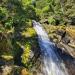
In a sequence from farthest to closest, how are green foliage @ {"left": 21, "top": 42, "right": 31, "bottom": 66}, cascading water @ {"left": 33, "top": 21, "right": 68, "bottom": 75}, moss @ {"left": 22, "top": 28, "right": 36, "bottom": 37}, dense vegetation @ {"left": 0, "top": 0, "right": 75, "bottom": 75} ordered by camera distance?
moss @ {"left": 22, "top": 28, "right": 36, "bottom": 37} < cascading water @ {"left": 33, "top": 21, "right": 68, "bottom": 75} < green foliage @ {"left": 21, "top": 42, "right": 31, "bottom": 66} < dense vegetation @ {"left": 0, "top": 0, "right": 75, "bottom": 75}

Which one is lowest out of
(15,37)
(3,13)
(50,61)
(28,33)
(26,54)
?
(50,61)

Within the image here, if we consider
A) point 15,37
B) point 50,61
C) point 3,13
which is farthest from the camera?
point 3,13

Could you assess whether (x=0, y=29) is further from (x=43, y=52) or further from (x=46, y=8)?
(x=46, y=8)

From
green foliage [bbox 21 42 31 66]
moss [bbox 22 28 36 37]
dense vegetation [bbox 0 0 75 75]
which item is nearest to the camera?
dense vegetation [bbox 0 0 75 75]

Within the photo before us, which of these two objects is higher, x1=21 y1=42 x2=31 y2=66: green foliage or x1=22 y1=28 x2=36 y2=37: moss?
x1=22 y1=28 x2=36 y2=37: moss

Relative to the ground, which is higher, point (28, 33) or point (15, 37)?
point (15, 37)

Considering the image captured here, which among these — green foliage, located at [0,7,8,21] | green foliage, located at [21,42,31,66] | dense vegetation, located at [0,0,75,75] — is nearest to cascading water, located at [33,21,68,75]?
dense vegetation, located at [0,0,75,75]

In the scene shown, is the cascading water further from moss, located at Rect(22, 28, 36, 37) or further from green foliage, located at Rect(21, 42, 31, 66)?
green foliage, located at Rect(21, 42, 31, 66)

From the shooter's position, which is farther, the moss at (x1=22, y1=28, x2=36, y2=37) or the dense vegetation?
the moss at (x1=22, y1=28, x2=36, y2=37)

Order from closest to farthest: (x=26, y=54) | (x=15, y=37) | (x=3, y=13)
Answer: (x=26, y=54) < (x=15, y=37) < (x=3, y=13)

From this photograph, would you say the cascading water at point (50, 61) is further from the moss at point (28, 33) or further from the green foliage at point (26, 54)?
the green foliage at point (26, 54)

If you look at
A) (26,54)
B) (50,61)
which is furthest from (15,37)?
(50,61)

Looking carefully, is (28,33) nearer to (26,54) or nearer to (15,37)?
(15,37)

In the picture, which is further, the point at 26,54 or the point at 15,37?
the point at 15,37
